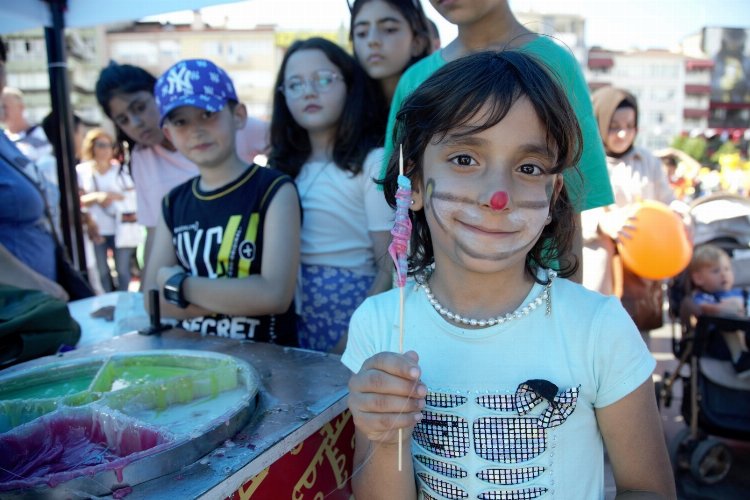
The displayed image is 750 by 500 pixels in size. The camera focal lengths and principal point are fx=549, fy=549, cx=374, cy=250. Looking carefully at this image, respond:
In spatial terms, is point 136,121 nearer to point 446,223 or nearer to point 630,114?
point 446,223

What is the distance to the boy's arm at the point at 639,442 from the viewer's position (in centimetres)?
100

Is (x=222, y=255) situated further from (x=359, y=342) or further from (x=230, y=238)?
(x=359, y=342)

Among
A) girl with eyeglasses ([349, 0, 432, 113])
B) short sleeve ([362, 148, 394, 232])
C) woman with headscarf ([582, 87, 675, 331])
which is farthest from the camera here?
woman with headscarf ([582, 87, 675, 331])

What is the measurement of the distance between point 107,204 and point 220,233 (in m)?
4.85

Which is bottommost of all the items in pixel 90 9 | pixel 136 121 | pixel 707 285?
pixel 707 285

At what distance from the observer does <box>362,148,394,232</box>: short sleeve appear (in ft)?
6.18

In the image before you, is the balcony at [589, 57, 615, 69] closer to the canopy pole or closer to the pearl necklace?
the canopy pole

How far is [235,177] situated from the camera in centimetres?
188

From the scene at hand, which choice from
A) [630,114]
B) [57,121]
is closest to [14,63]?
[57,121]

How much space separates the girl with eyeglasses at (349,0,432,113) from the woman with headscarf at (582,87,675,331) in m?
1.57

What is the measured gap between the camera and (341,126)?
2.12 metres

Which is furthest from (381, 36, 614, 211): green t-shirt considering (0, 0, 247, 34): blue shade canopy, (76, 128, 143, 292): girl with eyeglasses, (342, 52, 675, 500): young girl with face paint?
(76, 128, 143, 292): girl with eyeglasses

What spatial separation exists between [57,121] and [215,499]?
337cm

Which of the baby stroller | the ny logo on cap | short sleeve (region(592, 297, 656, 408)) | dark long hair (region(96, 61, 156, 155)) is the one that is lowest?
the baby stroller
